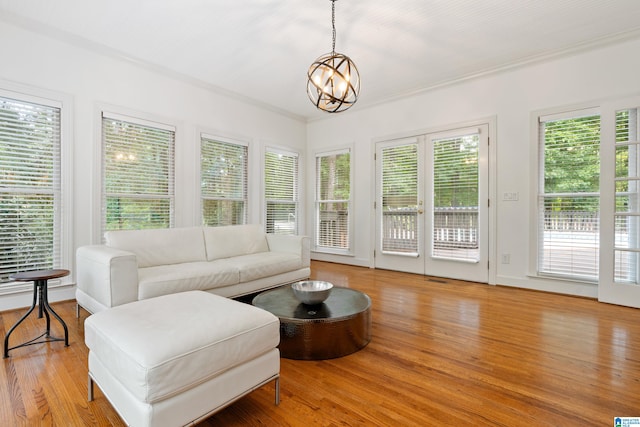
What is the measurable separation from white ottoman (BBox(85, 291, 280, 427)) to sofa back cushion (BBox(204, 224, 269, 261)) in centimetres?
185

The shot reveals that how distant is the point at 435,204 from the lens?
180 inches

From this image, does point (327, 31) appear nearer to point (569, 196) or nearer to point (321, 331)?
point (321, 331)

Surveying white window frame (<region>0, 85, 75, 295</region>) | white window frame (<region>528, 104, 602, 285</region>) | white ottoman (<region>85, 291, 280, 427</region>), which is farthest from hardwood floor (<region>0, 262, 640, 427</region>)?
white window frame (<region>528, 104, 602, 285</region>)

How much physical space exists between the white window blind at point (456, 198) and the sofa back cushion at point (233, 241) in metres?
2.55

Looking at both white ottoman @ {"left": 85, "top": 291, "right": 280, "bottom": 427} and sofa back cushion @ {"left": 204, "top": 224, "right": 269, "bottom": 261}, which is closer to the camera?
white ottoman @ {"left": 85, "top": 291, "right": 280, "bottom": 427}

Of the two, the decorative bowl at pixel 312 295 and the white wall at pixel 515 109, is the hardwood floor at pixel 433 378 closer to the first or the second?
the decorative bowl at pixel 312 295

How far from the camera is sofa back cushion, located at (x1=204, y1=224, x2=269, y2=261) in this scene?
352 cm

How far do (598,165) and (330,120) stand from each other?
3983 mm

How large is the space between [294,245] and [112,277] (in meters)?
2.04

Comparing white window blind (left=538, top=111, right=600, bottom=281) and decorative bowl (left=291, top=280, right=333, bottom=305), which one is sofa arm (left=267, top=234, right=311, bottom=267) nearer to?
decorative bowl (left=291, top=280, right=333, bottom=305)

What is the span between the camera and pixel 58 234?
3.26m

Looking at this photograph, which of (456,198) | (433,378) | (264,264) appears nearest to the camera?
(433,378)

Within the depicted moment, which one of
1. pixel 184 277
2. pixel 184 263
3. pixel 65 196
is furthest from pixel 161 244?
pixel 65 196

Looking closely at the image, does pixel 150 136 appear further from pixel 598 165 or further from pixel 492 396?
pixel 598 165
